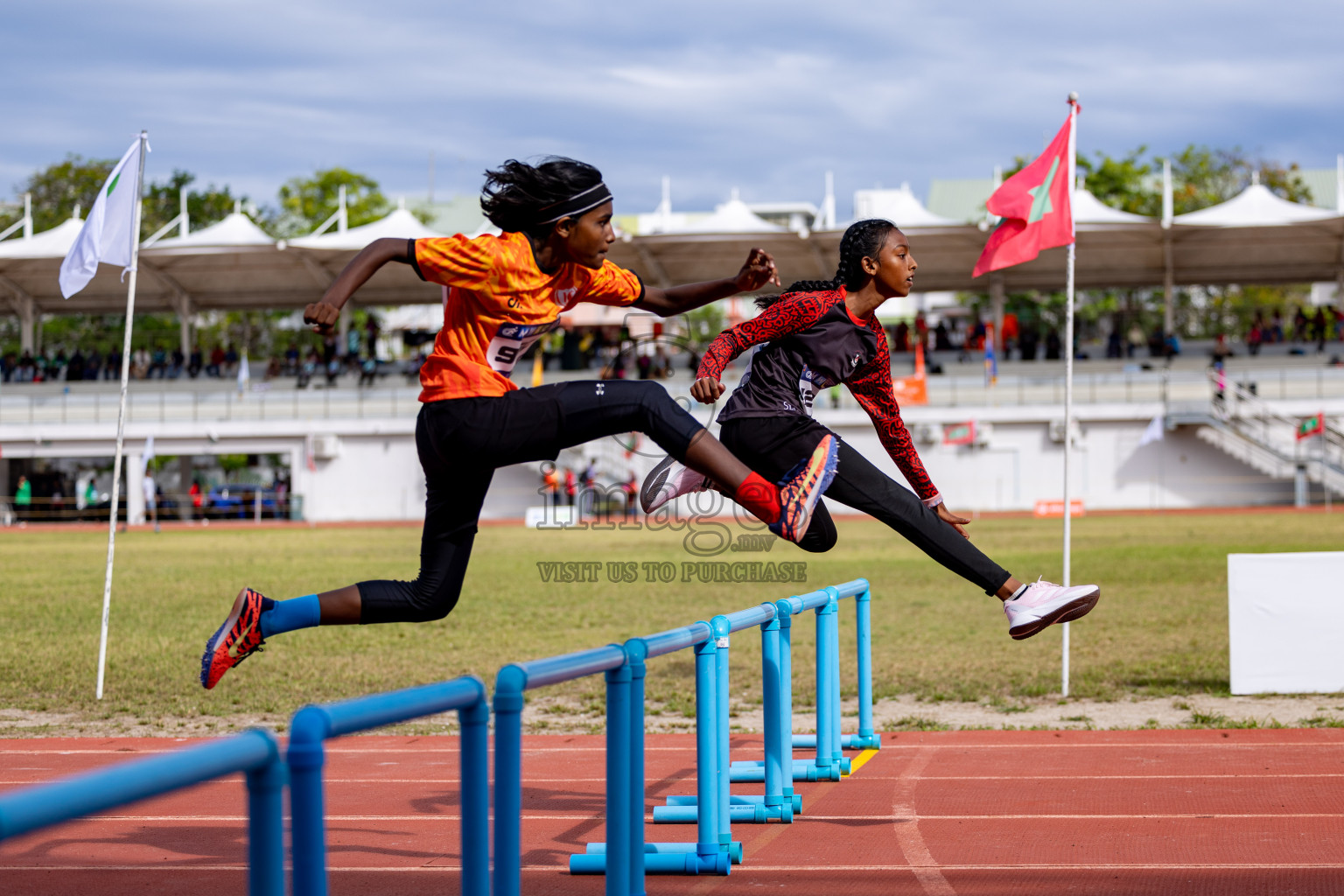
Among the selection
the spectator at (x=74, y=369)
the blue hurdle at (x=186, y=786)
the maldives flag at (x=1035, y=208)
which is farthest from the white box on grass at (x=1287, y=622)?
the spectator at (x=74, y=369)

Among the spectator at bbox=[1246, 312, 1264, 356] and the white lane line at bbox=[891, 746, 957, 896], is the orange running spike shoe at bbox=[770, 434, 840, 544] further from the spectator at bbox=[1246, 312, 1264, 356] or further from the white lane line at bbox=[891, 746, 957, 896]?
the spectator at bbox=[1246, 312, 1264, 356]

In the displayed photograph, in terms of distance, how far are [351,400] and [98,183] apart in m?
24.2

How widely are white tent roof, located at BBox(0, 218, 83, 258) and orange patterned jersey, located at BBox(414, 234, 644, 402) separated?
45.5 m

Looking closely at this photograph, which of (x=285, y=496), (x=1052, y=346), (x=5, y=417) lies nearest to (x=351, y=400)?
(x=285, y=496)

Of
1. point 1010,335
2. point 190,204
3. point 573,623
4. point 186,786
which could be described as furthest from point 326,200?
point 186,786

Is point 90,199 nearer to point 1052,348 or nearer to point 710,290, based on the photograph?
point 1052,348

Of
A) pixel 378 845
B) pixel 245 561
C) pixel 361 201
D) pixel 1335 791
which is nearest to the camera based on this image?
pixel 378 845

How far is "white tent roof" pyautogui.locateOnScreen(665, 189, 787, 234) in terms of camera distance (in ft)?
142

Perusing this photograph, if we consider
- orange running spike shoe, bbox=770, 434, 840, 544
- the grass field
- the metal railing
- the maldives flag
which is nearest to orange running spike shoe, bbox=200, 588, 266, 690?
orange running spike shoe, bbox=770, 434, 840, 544

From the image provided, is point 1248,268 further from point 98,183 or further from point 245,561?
point 98,183

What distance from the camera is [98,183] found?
6009 centimetres

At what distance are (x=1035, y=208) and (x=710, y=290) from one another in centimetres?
562

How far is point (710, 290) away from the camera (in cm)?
530

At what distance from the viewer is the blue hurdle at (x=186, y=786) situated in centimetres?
191
